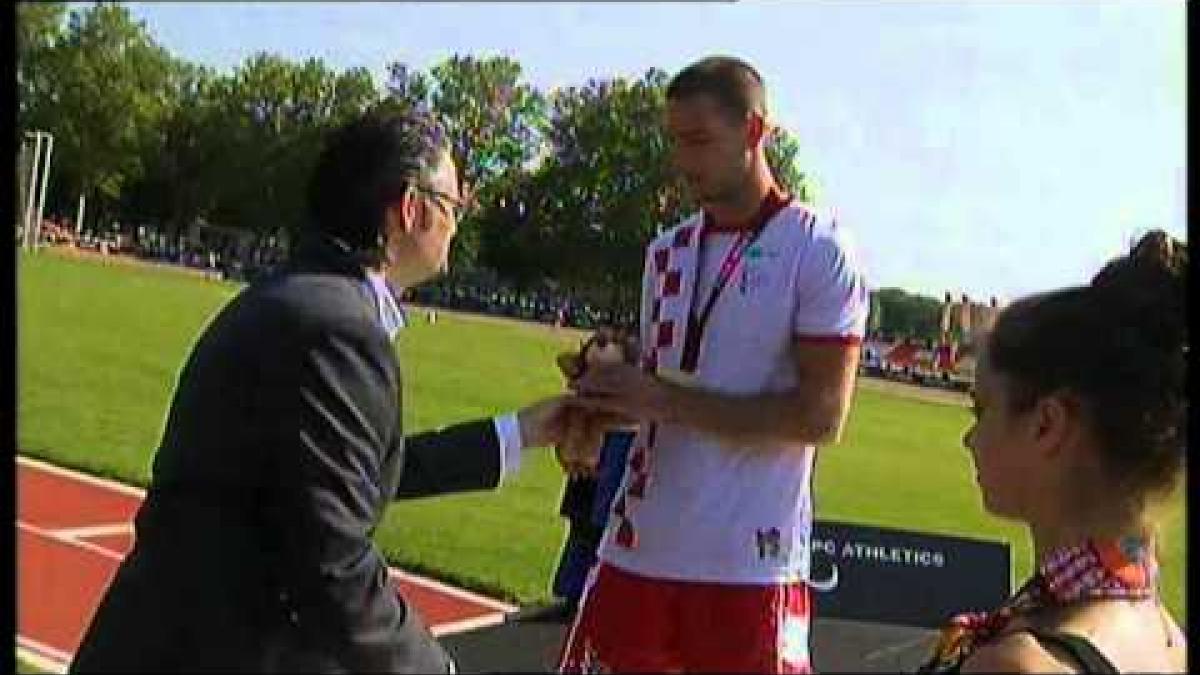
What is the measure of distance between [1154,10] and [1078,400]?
1.00 meters

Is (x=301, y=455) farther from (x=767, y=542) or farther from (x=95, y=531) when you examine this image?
(x=95, y=531)

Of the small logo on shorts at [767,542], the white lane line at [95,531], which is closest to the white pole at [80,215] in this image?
the small logo on shorts at [767,542]

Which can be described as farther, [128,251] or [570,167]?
[128,251]

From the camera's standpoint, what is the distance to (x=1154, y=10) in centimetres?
185

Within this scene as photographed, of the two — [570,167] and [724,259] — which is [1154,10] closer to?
[724,259]

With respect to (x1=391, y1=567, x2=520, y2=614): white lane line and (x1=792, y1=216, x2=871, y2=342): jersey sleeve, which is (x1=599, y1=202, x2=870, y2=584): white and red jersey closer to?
(x1=792, y1=216, x2=871, y2=342): jersey sleeve

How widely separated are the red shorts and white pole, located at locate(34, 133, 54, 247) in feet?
2.73

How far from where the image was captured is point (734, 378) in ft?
5.61

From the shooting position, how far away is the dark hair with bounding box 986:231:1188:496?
104 cm

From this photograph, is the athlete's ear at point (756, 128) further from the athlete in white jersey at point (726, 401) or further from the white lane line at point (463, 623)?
the white lane line at point (463, 623)

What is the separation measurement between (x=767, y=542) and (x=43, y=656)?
6.96ft

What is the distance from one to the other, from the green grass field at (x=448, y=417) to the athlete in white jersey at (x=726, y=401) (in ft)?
0.57

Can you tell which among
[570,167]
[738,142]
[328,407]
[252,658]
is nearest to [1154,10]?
[738,142]

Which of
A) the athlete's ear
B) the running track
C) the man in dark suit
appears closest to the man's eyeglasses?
the man in dark suit
